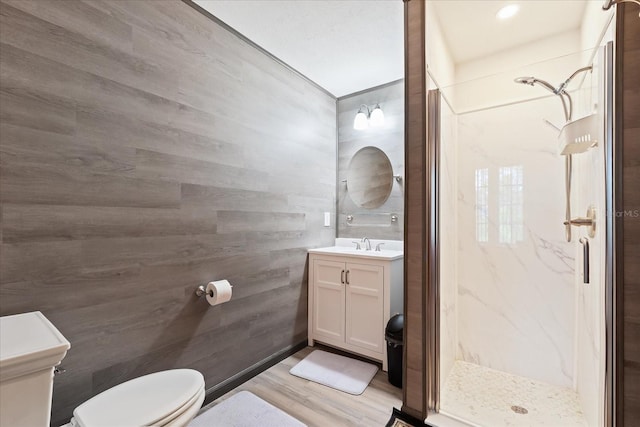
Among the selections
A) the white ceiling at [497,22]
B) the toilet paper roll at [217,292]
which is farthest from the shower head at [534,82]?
the toilet paper roll at [217,292]

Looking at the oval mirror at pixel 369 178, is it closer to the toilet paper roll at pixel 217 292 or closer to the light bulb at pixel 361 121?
the light bulb at pixel 361 121

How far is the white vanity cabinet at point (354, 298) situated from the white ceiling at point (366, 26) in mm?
1614

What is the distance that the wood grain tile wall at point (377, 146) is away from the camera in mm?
2738

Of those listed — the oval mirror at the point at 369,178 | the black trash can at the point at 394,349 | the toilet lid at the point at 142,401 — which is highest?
the oval mirror at the point at 369,178

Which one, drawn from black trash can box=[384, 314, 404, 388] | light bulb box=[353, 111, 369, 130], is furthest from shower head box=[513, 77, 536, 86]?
black trash can box=[384, 314, 404, 388]

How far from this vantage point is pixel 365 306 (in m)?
2.35

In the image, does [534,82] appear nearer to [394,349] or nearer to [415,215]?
[415,215]

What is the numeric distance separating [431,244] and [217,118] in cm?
158

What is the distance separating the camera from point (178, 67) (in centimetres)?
174

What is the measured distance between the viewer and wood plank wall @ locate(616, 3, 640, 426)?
115cm

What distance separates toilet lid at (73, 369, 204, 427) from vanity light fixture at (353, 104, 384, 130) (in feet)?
7.87

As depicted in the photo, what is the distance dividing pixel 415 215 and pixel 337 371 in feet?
4.50

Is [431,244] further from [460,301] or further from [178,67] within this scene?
[178,67]

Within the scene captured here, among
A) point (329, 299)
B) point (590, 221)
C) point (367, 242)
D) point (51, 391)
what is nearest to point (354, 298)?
point (329, 299)
